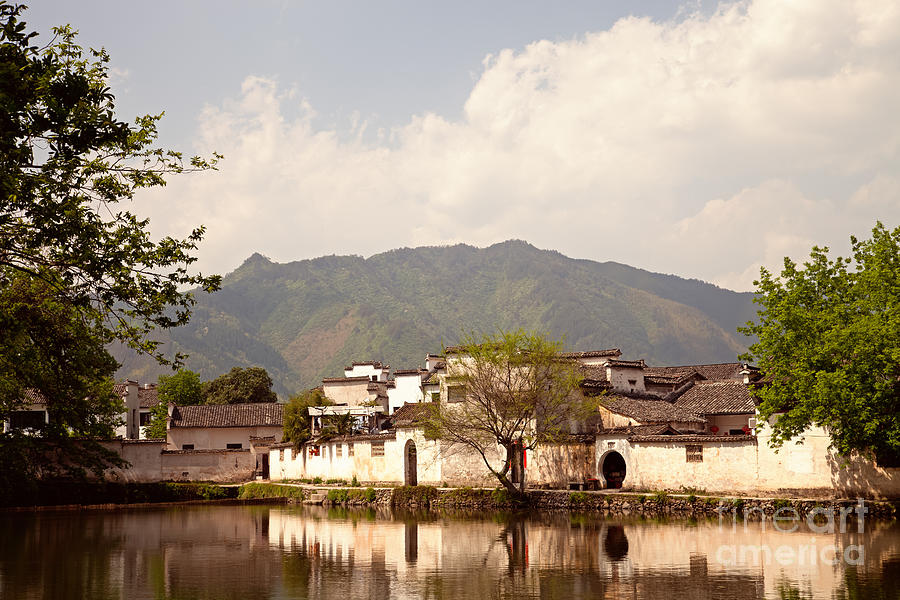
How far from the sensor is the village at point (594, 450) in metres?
34.6

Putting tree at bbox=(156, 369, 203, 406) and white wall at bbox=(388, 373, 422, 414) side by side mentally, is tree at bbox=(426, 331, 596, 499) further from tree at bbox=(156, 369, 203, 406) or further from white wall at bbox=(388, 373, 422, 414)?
tree at bbox=(156, 369, 203, 406)

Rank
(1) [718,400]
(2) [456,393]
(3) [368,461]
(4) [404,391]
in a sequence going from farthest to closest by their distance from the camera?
1. (4) [404,391]
2. (3) [368,461]
3. (1) [718,400]
4. (2) [456,393]

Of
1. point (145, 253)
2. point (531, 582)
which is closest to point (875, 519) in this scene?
point (531, 582)

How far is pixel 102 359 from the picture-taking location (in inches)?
1287

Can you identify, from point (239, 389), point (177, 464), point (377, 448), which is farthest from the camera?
point (239, 389)

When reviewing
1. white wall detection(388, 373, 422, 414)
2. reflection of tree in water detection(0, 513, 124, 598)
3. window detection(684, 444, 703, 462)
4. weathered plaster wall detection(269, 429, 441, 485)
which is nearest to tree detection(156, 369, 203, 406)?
white wall detection(388, 373, 422, 414)

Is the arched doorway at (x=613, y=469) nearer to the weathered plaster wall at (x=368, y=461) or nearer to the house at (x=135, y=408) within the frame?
the weathered plaster wall at (x=368, y=461)

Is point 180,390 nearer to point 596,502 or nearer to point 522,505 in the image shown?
point 522,505

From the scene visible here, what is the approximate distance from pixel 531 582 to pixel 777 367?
1785 cm

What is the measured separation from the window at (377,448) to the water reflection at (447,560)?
13.1 meters

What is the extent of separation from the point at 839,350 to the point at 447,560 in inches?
666

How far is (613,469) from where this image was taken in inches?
1650

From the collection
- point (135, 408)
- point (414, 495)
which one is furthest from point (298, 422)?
point (135, 408)

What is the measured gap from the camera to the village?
34.6m
